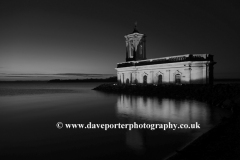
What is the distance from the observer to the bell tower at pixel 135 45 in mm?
42750

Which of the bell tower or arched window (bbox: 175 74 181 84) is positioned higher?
the bell tower

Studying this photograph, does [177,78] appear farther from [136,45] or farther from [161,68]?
[136,45]

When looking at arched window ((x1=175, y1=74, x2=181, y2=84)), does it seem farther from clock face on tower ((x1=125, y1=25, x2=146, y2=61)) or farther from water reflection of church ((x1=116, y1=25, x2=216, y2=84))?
clock face on tower ((x1=125, y1=25, x2=146, y2=61))

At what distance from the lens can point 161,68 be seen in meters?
34.8

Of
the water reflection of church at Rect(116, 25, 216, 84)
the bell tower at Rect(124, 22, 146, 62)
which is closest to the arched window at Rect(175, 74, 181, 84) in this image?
the water reflection of church at Rect(116, 25, 216, 84)

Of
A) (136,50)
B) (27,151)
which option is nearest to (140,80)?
(136,50)

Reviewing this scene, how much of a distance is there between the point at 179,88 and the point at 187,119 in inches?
623

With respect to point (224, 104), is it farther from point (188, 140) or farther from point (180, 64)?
point (180, 64)

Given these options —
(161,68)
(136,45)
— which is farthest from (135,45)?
(161,68)

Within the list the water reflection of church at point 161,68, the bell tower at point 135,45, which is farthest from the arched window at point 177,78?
the bell tower at point 135,45

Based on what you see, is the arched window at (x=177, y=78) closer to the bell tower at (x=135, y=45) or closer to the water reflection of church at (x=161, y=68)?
the water reflection of church at (x=161, y=68)

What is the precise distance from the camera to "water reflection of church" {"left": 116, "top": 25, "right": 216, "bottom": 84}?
3000cm

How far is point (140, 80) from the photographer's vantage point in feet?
130

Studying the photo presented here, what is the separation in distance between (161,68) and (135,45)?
1055 cm
